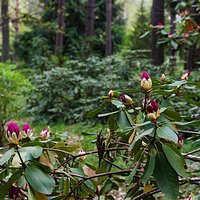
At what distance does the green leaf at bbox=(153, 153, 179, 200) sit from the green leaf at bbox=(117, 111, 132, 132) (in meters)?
0.24

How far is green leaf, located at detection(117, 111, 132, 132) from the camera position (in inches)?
44.1

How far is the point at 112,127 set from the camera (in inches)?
50.9

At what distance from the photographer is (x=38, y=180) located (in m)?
0.89

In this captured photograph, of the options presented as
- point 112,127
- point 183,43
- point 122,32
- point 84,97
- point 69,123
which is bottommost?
point 69,123

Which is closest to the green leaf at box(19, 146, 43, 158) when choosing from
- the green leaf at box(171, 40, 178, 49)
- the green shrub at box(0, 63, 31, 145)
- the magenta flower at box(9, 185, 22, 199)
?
the magenta flower at box(9, 185, 22, 199)

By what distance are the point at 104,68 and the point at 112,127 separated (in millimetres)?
6565

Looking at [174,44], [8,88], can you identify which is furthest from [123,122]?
[8,88]

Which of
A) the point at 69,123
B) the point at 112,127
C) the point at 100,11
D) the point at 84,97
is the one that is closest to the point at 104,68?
the point at 84,97

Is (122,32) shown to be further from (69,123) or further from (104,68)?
(69,123)

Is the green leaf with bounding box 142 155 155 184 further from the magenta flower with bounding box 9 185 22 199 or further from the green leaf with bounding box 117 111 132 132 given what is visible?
the magenta flower with bounding box 9 185 22 199

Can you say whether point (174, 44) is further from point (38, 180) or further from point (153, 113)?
point (38, 180)

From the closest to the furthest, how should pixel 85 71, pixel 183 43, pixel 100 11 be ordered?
1. pixel 183 43
2. pixel 85 71
3. pixel 100 11

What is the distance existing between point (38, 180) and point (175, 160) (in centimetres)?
36

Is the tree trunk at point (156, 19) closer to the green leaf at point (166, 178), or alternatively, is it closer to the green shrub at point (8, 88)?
the green shrub at point (8, 88)
